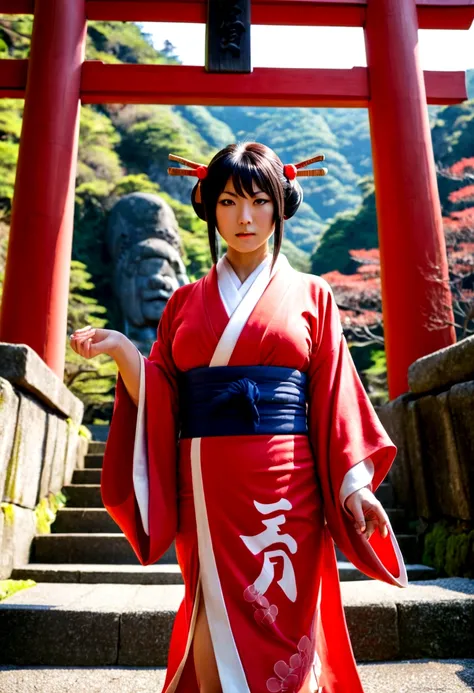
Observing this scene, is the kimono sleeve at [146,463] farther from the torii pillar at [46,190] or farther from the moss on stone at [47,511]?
the torii pillar at [46,190]

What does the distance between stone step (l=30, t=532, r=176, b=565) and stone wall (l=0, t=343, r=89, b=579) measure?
0.09 m

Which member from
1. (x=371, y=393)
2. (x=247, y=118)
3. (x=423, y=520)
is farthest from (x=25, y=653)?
(x=247, y=118)

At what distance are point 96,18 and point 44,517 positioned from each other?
192 inches

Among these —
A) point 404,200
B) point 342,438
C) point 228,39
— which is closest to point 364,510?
point 342,438

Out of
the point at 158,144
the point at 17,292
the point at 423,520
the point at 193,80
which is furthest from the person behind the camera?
the point at 158,144

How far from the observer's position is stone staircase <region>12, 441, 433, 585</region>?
11.4 feet

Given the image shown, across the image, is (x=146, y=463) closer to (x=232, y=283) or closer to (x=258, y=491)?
(x=258, y=491)

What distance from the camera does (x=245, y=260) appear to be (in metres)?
1.99

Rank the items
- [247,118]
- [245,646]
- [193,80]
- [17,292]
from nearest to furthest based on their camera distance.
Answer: [245,646] < [17,292] < [193,80] < [247,118]

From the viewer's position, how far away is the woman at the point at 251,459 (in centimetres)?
158

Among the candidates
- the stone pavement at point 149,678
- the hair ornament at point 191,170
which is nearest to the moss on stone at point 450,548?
the stone pavement at point 149,678

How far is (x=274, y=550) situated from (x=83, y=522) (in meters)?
3.15

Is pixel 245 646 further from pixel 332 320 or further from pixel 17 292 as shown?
pixel 17 292

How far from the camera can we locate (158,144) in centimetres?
2283
